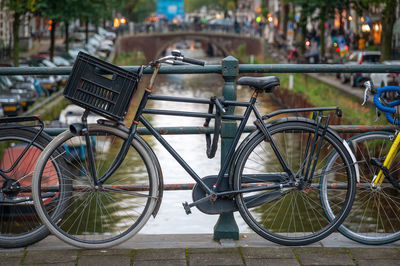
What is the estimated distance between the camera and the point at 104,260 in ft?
13.6

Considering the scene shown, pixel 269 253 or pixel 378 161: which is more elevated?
pixel 378 161

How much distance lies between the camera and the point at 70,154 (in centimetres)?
464

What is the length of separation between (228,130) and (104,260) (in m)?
1.12

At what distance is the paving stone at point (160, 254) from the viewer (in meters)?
4.19

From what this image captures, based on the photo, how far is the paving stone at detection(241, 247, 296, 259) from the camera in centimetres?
423

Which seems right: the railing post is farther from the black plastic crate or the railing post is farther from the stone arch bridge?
the stone arch bridge

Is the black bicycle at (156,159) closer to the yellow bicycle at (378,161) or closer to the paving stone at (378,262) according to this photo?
the yellow bicycle at (378,161)

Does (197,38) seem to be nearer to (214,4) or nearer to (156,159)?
(214,4)

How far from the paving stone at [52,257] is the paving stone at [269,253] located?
38.6 inches

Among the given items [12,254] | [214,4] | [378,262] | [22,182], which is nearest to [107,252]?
[12,254]

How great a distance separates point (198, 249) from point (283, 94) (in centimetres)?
2519

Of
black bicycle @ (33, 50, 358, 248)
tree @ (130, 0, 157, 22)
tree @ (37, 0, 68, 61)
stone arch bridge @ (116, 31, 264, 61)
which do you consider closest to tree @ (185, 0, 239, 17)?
tree @ (130, 0, 157, 22)

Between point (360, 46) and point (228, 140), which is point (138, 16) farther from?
point (228, 140)

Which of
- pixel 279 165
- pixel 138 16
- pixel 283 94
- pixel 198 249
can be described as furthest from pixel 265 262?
pixel 138 16
